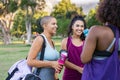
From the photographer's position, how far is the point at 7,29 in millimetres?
54500

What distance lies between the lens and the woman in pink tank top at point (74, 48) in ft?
15.2

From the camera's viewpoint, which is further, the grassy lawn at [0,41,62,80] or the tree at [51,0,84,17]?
the tree at [51,0,84,17]

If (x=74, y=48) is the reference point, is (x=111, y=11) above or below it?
above

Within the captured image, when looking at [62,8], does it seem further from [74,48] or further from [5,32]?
[74,48]

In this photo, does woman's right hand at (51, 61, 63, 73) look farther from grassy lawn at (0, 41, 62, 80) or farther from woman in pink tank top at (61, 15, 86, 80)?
grassy lawn at (0, 41, 62, 80)

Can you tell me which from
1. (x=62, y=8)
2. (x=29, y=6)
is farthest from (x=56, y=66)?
(x=62, y=8)

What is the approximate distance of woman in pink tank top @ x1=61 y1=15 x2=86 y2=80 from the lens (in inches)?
183

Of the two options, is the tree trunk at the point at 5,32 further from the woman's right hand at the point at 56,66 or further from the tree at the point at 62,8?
the woman's right hand at the point at 56,66

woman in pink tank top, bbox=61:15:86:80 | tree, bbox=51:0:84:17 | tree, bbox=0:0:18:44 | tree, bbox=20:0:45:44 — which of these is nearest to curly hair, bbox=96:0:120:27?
woman in pink tank top, bbox=61:15:86:80

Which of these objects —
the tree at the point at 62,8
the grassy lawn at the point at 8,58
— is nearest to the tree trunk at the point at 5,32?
the tree at the point at 62,8

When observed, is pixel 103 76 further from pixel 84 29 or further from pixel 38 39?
pixel 84 29

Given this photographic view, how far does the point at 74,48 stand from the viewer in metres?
4.75

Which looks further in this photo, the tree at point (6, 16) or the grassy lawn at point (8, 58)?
the tree at point (6, 16)

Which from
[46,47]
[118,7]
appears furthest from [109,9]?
[46,47]
